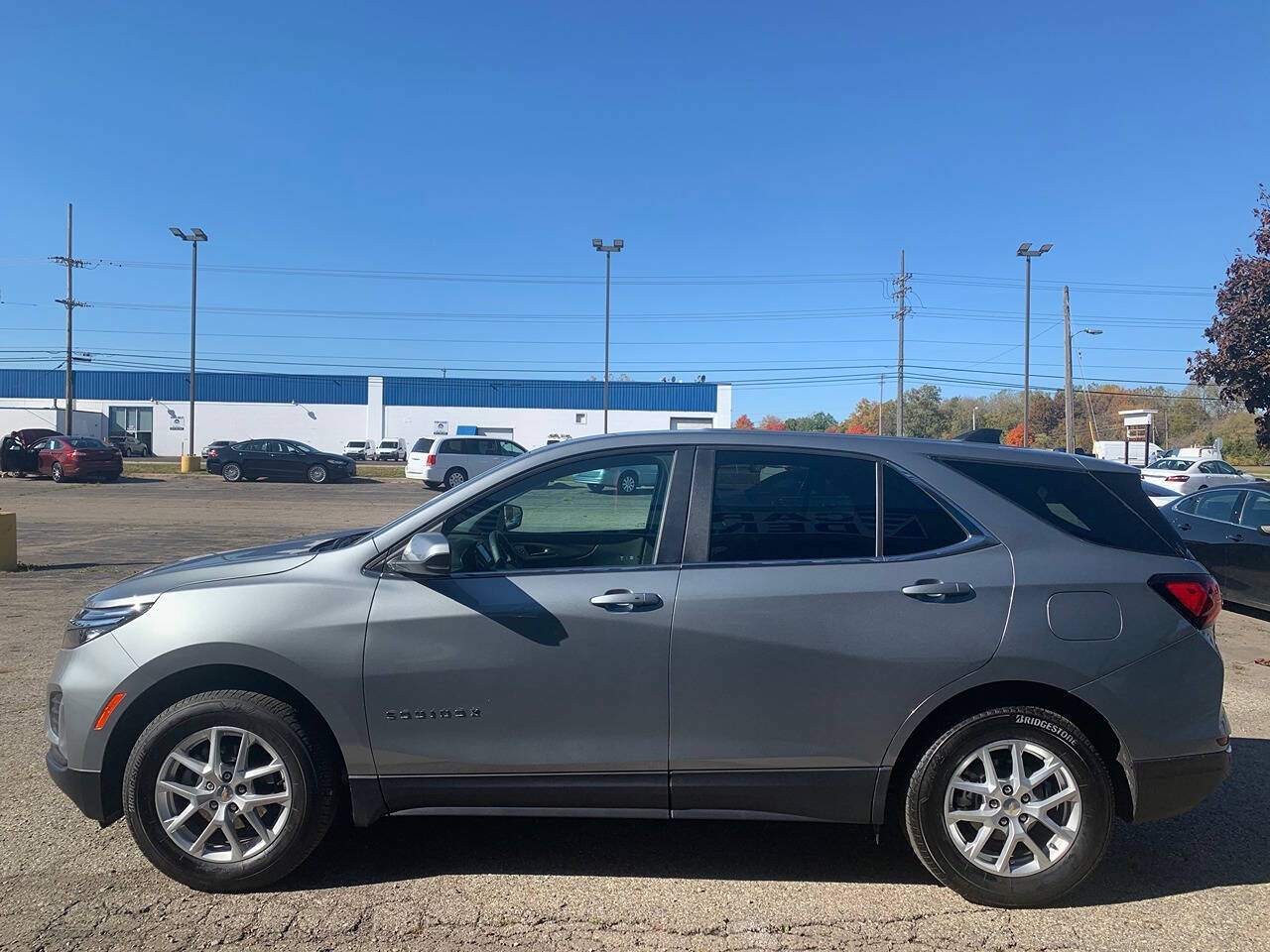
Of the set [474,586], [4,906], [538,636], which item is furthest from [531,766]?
[4,906]

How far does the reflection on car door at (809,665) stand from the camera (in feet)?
10.6

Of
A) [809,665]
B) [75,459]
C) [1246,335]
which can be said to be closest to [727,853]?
[809,665]

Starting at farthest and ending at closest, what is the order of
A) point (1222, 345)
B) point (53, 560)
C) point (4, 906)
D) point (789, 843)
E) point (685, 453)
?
1. point (1222, 345)
2. point (53, 560)
3. point (789, 843)
4. point (685, 453)
5. point (4, 906)

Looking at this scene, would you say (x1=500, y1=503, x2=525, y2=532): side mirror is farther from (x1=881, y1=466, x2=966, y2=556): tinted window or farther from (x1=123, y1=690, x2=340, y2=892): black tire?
(x1=881, y1=466, x2=966, y2=556): tinted window

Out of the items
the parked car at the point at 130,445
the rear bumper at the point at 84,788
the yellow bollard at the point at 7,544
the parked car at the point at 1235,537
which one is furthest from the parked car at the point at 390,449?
the rear bumper at the point at 84,788

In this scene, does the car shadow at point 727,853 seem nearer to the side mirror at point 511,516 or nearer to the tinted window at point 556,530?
the tinted window at point 556,530

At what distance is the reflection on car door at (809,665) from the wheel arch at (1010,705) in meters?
0.09

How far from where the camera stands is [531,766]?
3.27 metres

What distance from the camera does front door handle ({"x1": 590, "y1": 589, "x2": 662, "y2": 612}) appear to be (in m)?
3.26

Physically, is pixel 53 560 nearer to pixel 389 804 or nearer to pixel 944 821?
pixel 389 804

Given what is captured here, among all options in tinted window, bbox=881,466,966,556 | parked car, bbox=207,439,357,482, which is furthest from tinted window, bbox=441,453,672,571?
parked car, bbox=207,439,357,482

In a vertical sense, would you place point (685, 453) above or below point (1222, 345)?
below

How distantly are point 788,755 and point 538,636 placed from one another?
3.45ft

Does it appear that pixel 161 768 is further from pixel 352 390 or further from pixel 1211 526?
pixel 352 390
